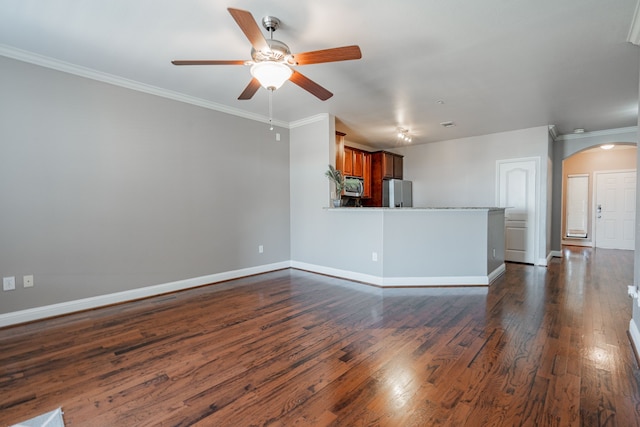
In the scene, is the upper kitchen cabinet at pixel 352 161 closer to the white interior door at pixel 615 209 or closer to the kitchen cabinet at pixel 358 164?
the kitchen cabinet at pixel 358 164

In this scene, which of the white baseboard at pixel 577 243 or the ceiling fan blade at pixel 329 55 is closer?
the ceiling fan blade at pixel 329 55

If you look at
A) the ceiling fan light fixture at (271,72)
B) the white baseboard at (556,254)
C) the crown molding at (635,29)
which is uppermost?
the crown molding at (635,29)

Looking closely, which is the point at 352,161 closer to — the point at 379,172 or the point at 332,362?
the point at 379,172

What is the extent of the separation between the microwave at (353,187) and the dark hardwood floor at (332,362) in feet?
8.56

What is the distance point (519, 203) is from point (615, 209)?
4.09m

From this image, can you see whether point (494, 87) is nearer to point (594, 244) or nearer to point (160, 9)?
point (160, 9)

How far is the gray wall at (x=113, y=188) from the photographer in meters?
2.82

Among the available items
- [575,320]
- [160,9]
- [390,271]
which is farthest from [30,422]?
[575,320]

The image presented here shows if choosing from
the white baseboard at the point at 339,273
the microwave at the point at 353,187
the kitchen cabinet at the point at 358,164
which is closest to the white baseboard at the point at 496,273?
the white baseboard at the point at 339,273

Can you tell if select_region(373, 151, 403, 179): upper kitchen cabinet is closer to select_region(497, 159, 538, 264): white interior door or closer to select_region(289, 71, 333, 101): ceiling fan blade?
select_region(497, 159, 538, 264): white interior door

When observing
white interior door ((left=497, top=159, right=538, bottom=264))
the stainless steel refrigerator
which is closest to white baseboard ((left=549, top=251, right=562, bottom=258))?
white interior door ((left=497, top=159, right=538, bottom=264))

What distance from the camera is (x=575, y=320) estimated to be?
287cm

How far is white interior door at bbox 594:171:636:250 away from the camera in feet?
24.0

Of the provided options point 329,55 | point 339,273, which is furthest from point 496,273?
point 329,55
